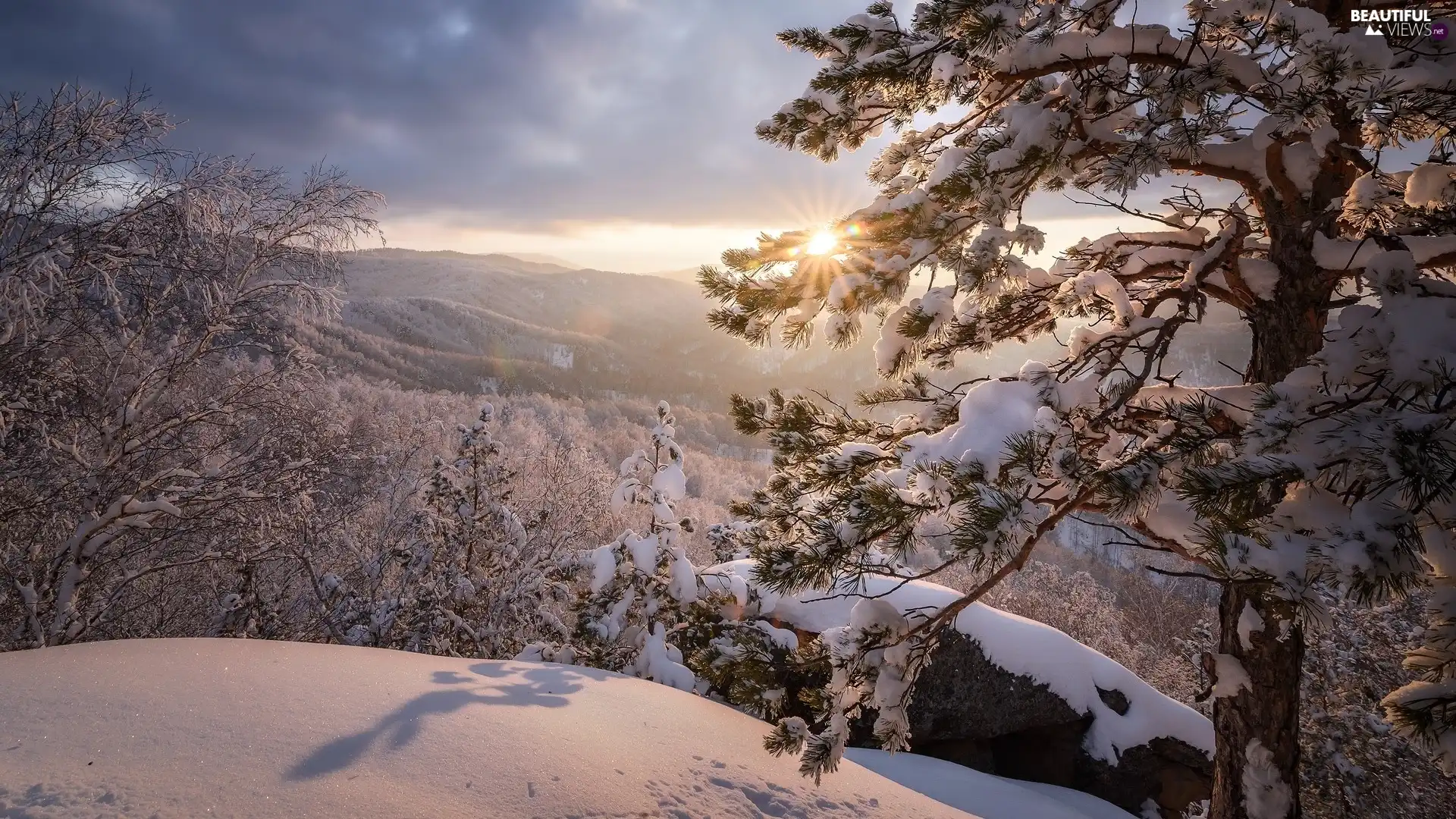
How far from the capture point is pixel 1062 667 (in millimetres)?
9906

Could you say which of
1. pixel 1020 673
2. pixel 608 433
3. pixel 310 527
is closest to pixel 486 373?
pixel 608 433

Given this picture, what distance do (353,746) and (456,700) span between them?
916 millimetres

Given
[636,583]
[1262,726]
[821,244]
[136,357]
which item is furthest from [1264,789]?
[136,357]

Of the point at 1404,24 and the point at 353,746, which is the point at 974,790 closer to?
the point at 353,746

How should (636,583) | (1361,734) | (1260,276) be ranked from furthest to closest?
(1361,734) < (636,583) < (1260,276)

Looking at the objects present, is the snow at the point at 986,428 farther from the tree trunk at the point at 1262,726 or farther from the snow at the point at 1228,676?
the snow at the point at 1228,676

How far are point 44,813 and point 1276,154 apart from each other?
6.19m

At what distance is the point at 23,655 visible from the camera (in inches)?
168

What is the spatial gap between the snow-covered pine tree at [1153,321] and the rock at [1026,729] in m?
6.03

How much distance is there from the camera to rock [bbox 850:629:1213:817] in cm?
938

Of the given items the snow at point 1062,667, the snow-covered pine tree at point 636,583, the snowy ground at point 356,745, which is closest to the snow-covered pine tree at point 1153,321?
the snowy ground at point 356,745

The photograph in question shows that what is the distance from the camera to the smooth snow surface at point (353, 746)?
8.83ft

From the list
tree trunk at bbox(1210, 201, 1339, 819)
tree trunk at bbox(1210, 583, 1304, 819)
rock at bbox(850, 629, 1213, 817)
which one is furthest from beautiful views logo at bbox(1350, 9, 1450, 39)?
rock at bbox(850, 629, 1213, 817)

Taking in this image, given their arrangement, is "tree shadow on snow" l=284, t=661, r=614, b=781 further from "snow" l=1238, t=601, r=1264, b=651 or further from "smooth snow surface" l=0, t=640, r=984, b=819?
"snow" l=1238, t=601, r=1264, b=651
